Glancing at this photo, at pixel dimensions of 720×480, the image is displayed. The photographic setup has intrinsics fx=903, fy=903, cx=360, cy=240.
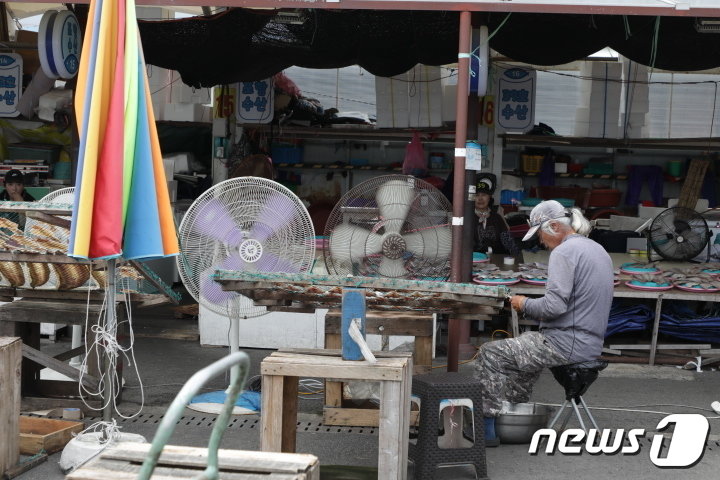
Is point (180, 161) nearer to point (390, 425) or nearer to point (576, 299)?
point (576, 299)

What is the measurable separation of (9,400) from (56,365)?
2.62 feet

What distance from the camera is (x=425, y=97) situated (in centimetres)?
1187

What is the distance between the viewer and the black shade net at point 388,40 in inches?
356

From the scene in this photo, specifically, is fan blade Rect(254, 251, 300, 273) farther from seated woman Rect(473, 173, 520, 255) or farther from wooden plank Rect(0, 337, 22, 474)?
seated woman Rect(473, 173, 520, 255)

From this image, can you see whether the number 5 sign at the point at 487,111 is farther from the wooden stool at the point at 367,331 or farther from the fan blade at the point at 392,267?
the wooden stool at the point at 367,331

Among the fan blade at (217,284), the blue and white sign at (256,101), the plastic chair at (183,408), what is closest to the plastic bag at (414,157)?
the blue and white sign at (256,101)

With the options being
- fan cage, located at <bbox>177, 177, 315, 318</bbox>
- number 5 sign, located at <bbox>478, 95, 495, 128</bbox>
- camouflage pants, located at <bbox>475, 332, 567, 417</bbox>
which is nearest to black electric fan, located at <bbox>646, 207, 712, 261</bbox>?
number 5 sign, located at <bbox>478, 95, 495, 128</bbox>

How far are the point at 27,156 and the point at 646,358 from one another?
8753 millimetres

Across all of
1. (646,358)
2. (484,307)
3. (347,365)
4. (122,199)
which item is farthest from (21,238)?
(646,358)

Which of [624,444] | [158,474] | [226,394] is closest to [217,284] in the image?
[226,394]

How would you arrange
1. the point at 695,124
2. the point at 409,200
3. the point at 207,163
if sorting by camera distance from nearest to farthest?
1. the point at 409,200
2. the point at 695,124
3. the point at 207,163

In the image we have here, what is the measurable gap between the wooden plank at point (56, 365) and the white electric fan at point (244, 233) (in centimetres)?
94

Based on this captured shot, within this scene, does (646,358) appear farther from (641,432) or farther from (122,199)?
(122,199)

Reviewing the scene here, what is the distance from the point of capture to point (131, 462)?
346 centimetres
